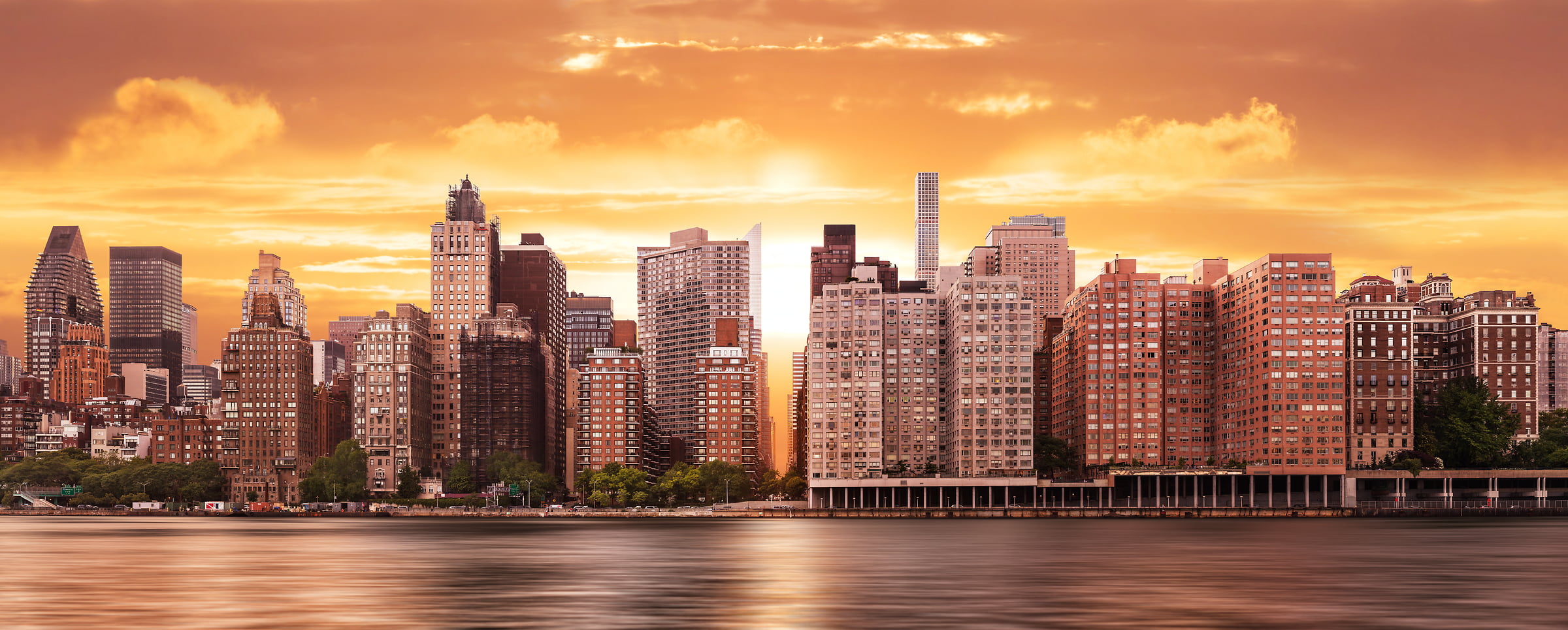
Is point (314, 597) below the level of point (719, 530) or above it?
above

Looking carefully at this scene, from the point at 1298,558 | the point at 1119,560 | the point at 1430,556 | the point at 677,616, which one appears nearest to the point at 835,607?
the point at 677,616

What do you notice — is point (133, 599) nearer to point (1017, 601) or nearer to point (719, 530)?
point (1017, 601)

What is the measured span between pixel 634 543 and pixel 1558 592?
83.4m

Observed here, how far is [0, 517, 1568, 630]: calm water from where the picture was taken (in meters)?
55.1

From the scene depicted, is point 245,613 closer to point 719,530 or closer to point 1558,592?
point 1558,592

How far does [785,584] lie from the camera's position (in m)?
75.6

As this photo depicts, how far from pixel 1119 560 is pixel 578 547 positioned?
45740 millimetres

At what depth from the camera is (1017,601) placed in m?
63.0

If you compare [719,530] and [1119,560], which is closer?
[1119,560]

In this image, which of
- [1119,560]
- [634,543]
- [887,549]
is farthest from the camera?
[634,543]

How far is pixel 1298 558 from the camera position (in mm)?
102750

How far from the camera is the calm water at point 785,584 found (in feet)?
181

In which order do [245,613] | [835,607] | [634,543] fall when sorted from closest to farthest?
[245,613] < [835,607] < [634,543]

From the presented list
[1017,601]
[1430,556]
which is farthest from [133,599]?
[1430,556]
